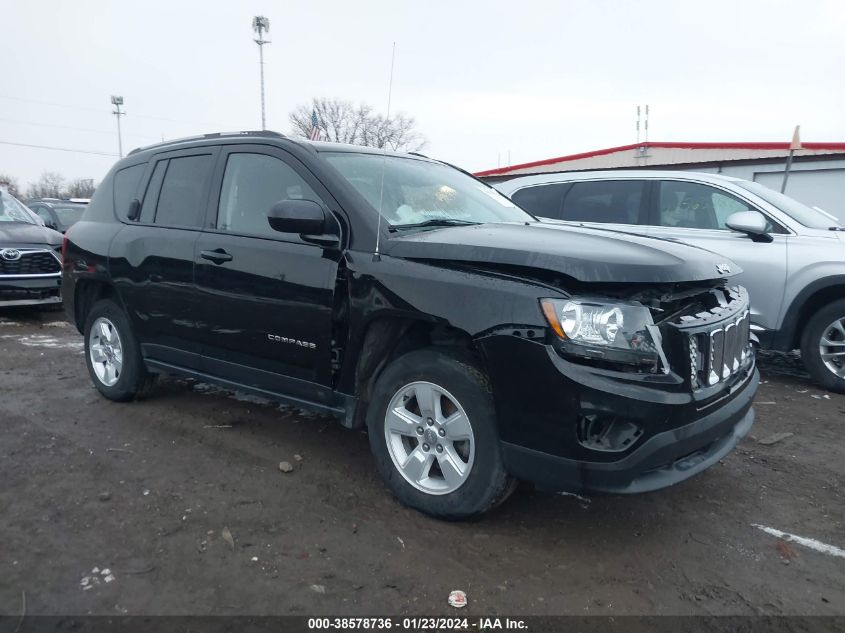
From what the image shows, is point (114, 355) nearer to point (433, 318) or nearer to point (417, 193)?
point (417, 193)

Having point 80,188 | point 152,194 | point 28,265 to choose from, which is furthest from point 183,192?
point 80,188

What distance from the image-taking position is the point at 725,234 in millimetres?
6020

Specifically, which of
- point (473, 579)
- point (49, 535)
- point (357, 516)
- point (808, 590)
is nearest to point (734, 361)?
point (808, 590)

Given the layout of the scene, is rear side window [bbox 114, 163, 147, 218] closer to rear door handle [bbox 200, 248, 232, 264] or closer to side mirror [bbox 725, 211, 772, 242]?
rear door handle [bbox 200, 248, 232, 264]

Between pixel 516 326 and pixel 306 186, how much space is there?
1590 mm

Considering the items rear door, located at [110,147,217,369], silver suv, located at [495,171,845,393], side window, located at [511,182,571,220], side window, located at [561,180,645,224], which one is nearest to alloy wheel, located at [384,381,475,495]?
rear door, located at [110,147,217,369]

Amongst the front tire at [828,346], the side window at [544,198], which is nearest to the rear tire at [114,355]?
the side window at [544,198]

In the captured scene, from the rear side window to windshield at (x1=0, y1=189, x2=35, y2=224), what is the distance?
585 cm

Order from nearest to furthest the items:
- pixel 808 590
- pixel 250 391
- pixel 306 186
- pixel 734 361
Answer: pixel 808 590
pixel 734 361
pixel 306 186
pixel 250 391

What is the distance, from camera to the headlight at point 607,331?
8.43 ft

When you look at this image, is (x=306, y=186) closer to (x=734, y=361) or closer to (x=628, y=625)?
(x=734, y=361)

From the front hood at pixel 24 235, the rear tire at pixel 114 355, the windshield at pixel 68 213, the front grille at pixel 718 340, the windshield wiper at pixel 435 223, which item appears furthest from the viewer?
the windshield at pixel 68 213

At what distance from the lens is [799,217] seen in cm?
584

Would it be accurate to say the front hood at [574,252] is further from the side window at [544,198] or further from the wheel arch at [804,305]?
the side window at [544,198]
